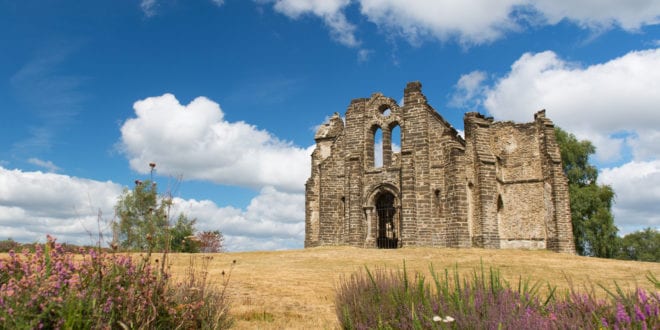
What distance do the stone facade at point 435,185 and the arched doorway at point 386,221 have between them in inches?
2.2

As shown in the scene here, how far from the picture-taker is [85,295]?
4.16 m

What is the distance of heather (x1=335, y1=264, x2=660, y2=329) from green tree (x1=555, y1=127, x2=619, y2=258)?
29.0m

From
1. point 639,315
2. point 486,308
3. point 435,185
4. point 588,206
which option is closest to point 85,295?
point 486,308

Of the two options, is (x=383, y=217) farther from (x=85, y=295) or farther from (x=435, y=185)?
(x=85, y=295)

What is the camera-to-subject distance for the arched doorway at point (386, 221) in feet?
83.4

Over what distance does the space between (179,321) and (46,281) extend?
5.50 feet

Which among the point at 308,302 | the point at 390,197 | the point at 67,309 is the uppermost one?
the point at 390,197

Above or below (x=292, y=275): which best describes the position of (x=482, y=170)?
above

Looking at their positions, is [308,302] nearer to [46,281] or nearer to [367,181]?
[46,281]

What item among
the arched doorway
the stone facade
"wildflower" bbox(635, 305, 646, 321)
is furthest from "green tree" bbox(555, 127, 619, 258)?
"wildflower" bbox(635, 305, 646, 321)

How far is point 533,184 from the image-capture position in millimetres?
25203

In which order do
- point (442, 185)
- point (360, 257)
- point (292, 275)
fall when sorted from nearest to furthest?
point (292, 275) < point (360, 257) < point (442, 185)

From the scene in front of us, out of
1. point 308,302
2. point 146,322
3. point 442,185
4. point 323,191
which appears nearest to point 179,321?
point 146,322

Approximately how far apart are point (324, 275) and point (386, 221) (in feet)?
43.9
